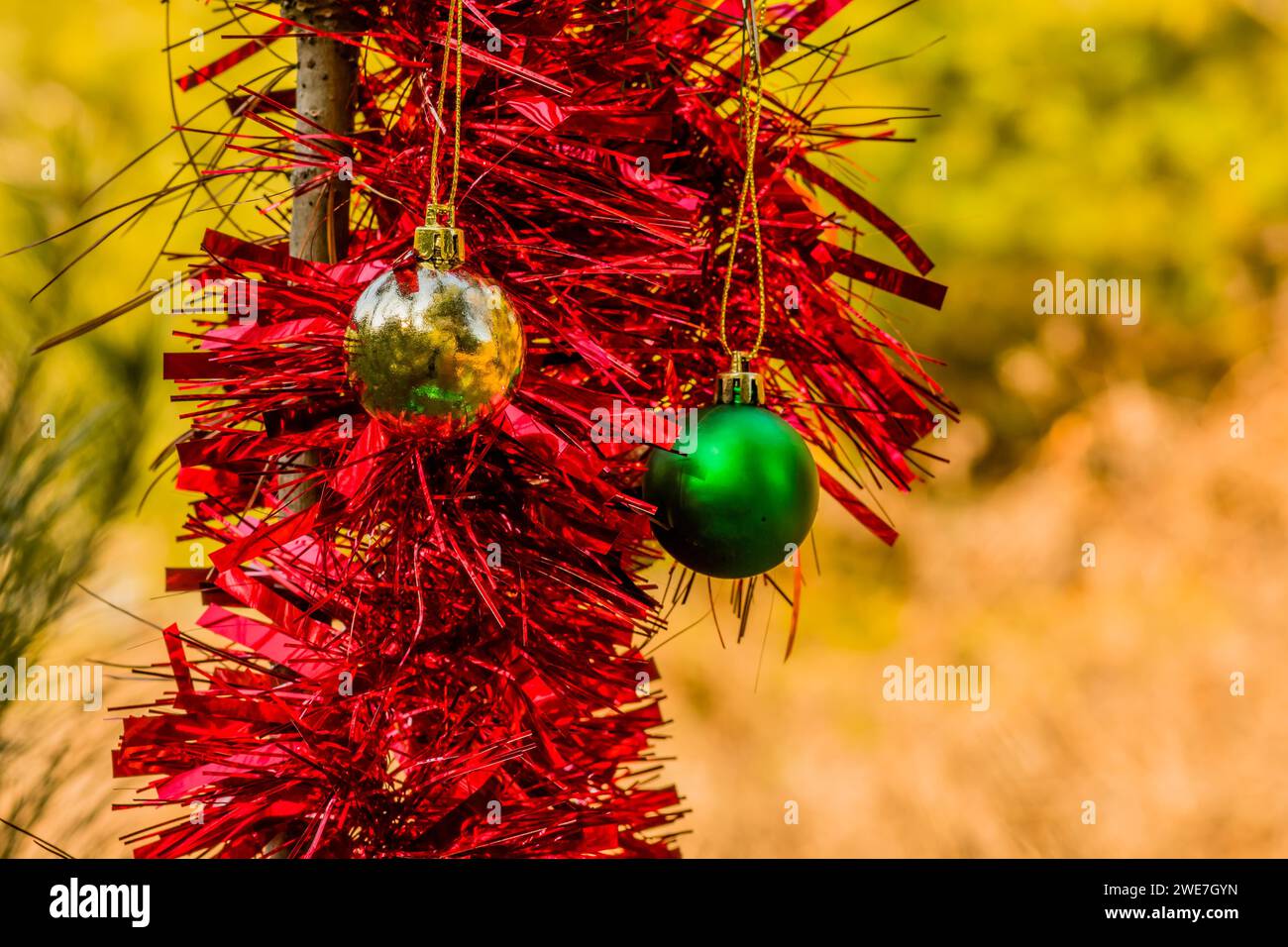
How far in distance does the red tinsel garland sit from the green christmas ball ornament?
3 centimetres

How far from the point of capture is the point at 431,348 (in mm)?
432

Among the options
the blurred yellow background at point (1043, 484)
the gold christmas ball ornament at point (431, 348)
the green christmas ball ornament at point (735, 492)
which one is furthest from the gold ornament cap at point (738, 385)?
the blurred yellow background at point (1043, 484)

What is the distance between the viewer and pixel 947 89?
1.54m

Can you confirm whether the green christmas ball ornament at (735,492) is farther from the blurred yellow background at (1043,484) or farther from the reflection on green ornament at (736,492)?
the blurred yellow background at (1043,484)

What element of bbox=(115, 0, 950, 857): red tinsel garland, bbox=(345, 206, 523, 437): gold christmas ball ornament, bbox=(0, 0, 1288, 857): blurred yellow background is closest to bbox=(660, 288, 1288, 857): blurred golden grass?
bbox=(0, 0, 1288, 857): blurred yellow background

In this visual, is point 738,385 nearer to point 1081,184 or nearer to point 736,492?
point 736,492

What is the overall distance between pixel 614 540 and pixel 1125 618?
1033mm

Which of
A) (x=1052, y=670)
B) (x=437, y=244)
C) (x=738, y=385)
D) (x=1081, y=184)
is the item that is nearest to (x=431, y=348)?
(x=437, y=244)

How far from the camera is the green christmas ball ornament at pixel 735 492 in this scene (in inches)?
20.0

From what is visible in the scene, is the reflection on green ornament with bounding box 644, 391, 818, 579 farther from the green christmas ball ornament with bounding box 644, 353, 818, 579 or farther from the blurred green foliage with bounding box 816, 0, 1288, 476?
the blurred green foliage with bounding box 816, 0, 1288, 476

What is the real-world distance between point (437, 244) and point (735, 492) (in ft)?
0.51

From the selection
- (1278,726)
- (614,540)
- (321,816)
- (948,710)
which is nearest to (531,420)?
(614,540)

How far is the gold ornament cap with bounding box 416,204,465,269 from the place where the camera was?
0.45 m
